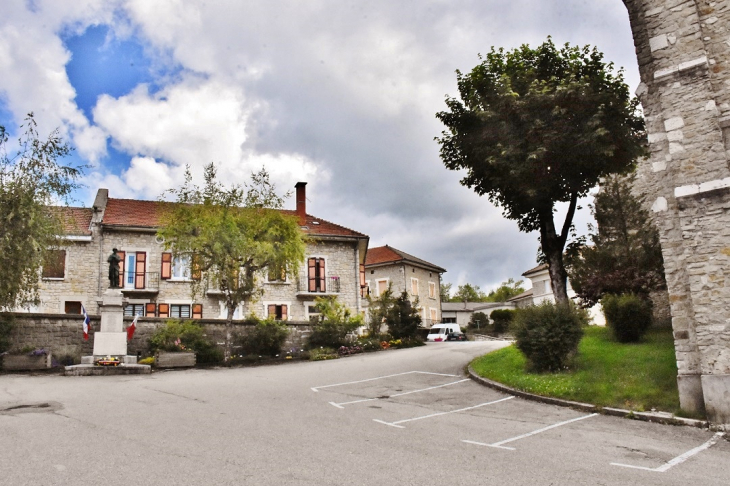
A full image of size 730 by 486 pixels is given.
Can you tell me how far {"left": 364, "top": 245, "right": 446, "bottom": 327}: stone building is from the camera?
4303 cm

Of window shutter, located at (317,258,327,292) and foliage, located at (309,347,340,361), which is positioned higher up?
window shutter, located at (317,258,327,292)

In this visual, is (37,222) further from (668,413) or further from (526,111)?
(668,413)

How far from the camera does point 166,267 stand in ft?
94.7

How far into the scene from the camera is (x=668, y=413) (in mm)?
9680

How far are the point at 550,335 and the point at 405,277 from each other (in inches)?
1174

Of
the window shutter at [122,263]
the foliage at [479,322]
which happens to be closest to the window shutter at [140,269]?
the window shutter at [122,263]

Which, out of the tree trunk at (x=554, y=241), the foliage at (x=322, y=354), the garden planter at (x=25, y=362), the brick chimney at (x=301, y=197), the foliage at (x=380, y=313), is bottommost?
the foliage at (x=322, y=354)

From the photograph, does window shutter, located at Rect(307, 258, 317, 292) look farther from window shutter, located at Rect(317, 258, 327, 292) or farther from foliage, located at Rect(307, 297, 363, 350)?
foliage, located at Rect(307, 297, 363, 350)

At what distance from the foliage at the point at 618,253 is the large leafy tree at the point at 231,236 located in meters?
11.3

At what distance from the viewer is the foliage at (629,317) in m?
14.6

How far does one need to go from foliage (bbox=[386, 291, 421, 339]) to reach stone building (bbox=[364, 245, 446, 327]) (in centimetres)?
1281

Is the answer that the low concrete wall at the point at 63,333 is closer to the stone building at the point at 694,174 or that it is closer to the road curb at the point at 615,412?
the road curb at the point at 615,412

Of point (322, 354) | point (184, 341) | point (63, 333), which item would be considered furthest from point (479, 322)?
point (63, 333)

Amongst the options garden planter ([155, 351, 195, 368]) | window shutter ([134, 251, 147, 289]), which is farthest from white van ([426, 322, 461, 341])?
garden planter ([155, 351, 195, 368])
